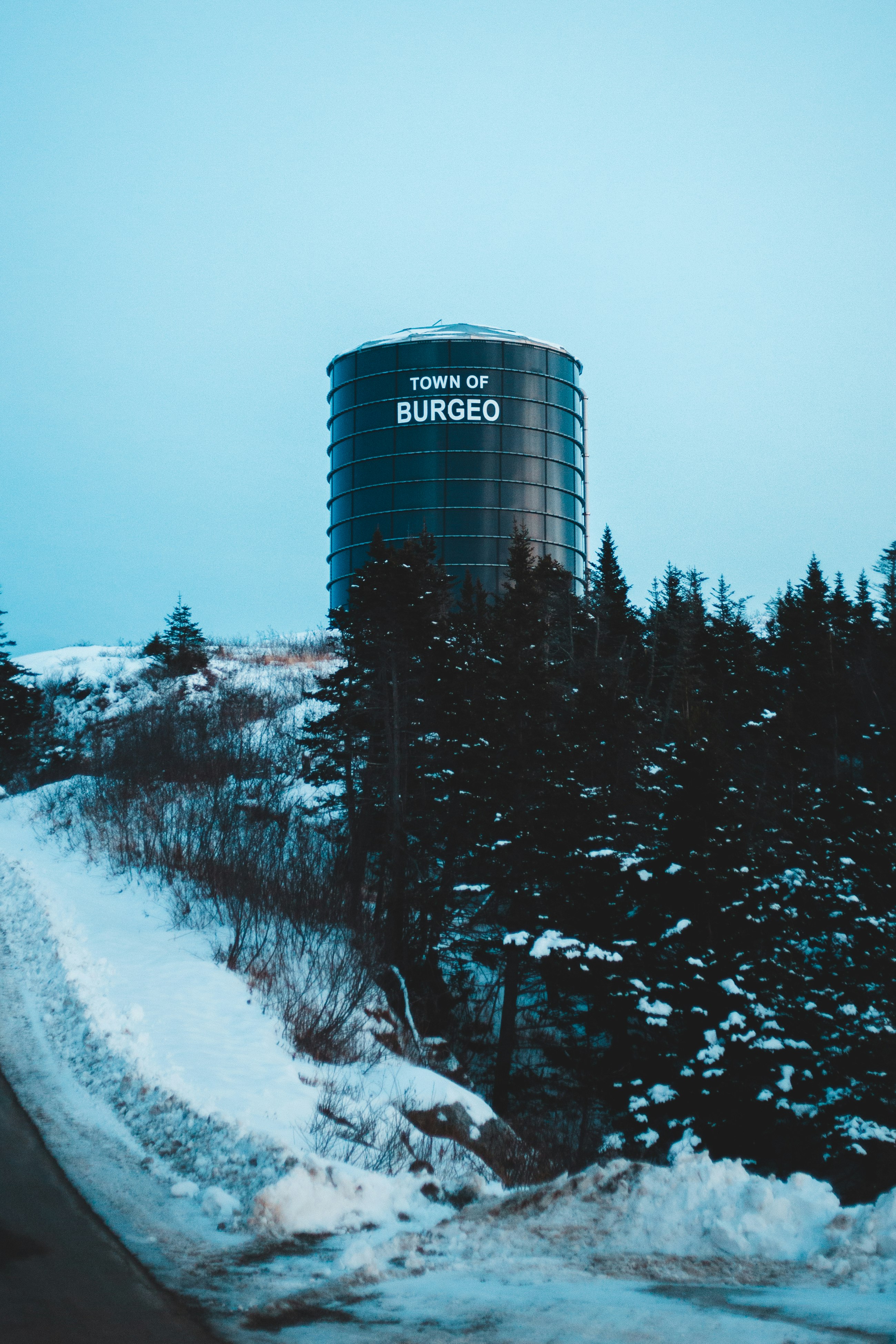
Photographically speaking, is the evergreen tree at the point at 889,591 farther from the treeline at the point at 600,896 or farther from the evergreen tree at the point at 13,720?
the evergreen tree at the point at 13,720

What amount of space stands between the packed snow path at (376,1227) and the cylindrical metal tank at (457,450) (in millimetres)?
30458

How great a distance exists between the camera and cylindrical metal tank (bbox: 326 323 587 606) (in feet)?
131

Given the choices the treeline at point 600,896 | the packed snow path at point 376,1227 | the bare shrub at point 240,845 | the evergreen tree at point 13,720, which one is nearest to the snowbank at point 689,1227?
the packed snow path at point 376,1227

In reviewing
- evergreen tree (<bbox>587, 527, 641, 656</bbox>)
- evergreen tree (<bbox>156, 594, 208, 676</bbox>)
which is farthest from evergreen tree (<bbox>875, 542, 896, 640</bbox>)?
evergreen tree (<bbox>156, 594, 208, 676</bbox>)

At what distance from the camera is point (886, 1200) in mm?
6492

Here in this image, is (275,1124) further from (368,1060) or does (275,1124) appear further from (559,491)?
(559,491)

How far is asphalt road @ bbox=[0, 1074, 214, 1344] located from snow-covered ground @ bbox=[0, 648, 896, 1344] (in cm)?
19

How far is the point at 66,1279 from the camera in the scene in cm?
573

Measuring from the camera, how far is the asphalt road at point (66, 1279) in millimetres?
5090

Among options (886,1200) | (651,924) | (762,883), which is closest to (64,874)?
(651,924)

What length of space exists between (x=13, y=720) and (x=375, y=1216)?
29330 mm

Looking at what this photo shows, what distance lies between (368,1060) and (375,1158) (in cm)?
343

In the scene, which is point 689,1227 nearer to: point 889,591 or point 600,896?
point 600,896

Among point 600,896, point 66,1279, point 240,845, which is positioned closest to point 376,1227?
point 66,1279
